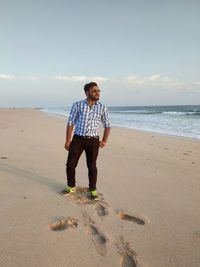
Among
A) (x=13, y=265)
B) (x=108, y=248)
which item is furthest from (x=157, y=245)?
(x=13, y=265)

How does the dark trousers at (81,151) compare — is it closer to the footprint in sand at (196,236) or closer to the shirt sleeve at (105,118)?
the shirt sleeve at (105,118)

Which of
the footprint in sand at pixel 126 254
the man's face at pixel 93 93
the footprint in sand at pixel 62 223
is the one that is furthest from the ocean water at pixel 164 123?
the footprint in sand at pixel 126 254

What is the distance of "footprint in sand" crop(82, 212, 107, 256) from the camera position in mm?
2568

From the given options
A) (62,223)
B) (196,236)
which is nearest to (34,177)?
(62,223)

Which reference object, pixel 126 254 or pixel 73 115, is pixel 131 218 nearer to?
pixel 126 254

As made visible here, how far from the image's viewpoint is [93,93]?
143 inches

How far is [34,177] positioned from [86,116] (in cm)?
173

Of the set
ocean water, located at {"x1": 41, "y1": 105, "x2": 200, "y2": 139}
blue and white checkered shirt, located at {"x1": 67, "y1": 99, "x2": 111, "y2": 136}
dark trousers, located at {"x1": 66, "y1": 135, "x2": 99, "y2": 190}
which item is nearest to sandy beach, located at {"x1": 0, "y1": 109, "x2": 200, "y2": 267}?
dark trousers, located at {"x1": 66, "y1": 135, "x2": 99, "y2": 190}

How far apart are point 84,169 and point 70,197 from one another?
5.10 ft

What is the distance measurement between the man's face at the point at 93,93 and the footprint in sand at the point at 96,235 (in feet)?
5.14

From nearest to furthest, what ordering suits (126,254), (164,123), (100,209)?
1. (126,254)
2. (100,209)
3. (164,123)

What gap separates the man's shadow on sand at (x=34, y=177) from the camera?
427 cm

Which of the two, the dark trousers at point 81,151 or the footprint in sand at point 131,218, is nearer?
the footprint in sand at point 131,218

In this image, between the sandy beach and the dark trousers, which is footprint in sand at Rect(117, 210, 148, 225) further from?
the dark trousers
